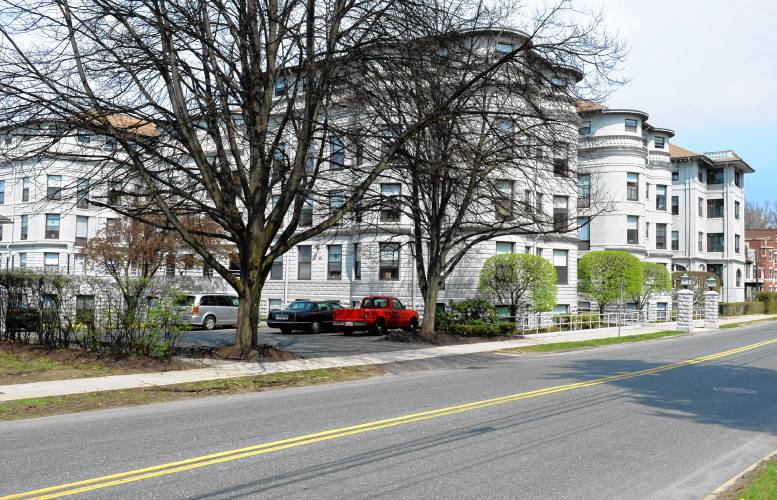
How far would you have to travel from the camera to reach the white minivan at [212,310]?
32.2m

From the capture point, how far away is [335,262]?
40.8m

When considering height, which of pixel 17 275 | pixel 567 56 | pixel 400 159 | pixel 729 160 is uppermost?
pixel 729 160

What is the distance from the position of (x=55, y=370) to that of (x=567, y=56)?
1324 centimetres

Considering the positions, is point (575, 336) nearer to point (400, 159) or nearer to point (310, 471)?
point (400, 159)

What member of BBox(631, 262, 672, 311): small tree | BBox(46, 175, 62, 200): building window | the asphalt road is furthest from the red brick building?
the asphalt road

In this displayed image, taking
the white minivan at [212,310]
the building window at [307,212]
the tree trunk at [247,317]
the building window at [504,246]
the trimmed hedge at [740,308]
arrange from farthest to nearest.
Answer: the trimmed hedge at [740,308] < the building window at [504,246] < the white minivan at [212,310] < the building window at [307,212] < the tree trunk at [247,317]

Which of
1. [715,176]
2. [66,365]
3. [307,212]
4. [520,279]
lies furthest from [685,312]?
[715,176]

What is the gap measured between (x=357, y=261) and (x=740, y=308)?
41.2 metres

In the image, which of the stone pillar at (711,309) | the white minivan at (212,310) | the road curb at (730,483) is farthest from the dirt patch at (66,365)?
A: the stone pillar at (711,309)

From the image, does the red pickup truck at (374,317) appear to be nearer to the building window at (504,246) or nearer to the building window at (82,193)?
the building window at (504,246)

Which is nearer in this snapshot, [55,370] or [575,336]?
[55,370]

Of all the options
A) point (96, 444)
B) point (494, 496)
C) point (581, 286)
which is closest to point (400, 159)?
point (96, 444)

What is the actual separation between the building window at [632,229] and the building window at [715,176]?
77.2 feet

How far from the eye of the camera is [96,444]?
812cm
